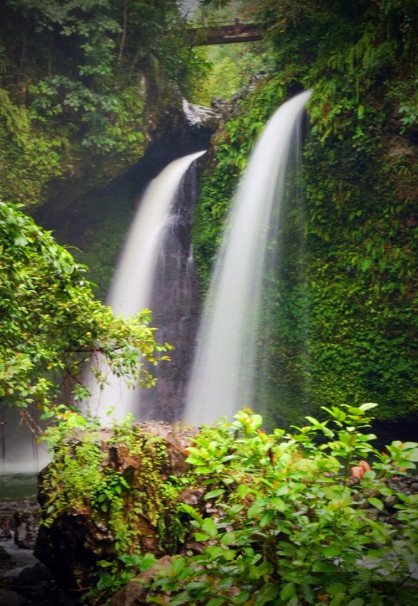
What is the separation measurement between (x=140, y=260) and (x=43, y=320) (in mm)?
8074

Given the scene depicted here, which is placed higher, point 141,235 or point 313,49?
point 313,49

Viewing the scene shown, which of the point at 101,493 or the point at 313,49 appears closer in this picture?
the point at 101,493

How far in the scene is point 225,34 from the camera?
16938 mm

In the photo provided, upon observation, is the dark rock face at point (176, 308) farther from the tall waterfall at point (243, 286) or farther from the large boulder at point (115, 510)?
the large boulder at point (115, 510)

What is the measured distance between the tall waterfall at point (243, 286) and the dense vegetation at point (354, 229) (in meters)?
0.44

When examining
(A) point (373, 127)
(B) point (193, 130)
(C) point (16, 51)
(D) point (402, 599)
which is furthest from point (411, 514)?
(B) point (193, 130)

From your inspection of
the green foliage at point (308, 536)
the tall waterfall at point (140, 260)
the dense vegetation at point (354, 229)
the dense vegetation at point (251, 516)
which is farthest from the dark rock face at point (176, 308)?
the green foliage at point (308, 536)

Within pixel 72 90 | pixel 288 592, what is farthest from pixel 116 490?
pixel 72 90

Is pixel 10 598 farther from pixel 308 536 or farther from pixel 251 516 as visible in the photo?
pixel 308 536

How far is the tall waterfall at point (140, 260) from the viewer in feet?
45.2

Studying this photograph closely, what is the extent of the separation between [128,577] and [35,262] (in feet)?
10.8

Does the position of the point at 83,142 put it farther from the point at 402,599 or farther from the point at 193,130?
the point at 402,599

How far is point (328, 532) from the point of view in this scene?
286 centimetres

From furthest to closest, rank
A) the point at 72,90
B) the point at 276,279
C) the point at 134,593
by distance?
the point at 72,90 < the point at 276,279 < the point at 134,593
